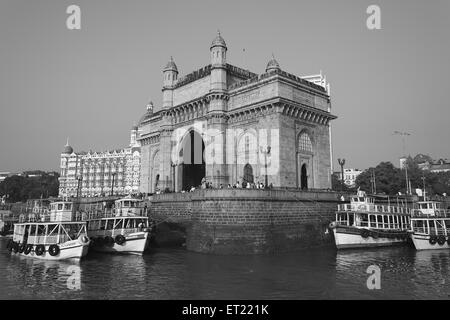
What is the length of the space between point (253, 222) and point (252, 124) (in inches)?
579

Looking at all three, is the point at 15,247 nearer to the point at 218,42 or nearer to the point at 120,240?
the point at 120,240

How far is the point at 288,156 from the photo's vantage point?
39.9 meters

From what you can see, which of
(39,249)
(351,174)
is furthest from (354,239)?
(351,174)

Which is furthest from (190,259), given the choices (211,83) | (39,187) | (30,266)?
(39,187)

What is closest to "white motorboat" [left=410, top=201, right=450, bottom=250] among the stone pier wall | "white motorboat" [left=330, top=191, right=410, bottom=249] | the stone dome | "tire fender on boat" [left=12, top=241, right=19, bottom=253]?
"white motorboat" [left=330, top=191, right=410, bottom=249]

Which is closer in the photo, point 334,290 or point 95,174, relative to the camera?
point 334,290

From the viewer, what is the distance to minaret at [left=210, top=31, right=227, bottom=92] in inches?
1729

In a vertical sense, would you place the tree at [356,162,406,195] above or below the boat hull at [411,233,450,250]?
above

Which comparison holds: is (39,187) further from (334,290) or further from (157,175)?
(334,290)

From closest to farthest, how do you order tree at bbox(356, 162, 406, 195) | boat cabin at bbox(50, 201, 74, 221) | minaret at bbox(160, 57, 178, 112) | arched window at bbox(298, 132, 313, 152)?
boat cabin at bbox(50, 201, 74, 221), arched window at bbox(298, 132, 313, 152), minaret at bbox(160, 57, 178, 112), tree at bbox(356, 162, 406, 195)

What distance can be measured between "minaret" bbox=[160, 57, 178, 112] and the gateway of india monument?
5.22 feet

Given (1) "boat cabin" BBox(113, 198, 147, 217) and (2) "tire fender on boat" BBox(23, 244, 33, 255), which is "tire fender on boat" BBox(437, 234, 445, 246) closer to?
(1) "boat cabin" BBox(113, 198, 147, 217)

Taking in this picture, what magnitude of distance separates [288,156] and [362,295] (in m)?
23.2

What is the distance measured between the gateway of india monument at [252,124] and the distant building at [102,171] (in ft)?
277
